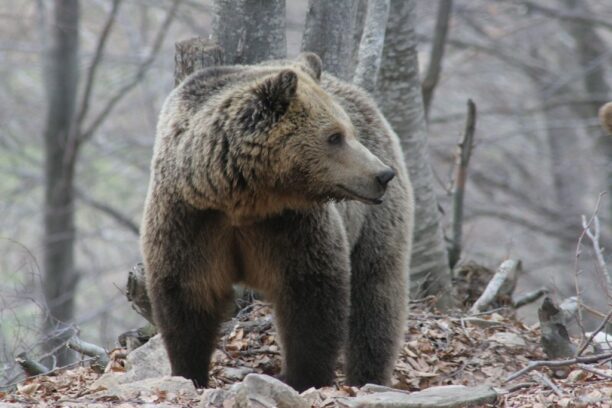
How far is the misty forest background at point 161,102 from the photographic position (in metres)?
15.4

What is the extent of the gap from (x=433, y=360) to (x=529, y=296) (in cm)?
232

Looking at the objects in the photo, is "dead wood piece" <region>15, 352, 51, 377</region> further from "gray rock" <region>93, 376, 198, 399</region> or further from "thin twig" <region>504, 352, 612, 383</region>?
"thin twig" <region>504, 352, 612, 383</region>

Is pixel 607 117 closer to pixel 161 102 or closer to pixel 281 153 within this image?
pixel 281 153

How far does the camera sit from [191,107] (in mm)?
5891

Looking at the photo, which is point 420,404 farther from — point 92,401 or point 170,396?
point 92,401

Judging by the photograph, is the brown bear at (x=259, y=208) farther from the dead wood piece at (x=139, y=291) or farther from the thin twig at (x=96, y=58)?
the thin twig at (x=96, y=58)

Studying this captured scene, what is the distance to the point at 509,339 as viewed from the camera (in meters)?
7.69

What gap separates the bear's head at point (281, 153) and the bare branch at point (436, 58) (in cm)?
643

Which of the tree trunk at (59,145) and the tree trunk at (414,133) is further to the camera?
the tree trunk at (59,145)

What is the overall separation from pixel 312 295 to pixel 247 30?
259 cm

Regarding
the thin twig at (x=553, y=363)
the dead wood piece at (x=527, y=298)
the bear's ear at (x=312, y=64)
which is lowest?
the dead wood piece at (x=527, y=298)

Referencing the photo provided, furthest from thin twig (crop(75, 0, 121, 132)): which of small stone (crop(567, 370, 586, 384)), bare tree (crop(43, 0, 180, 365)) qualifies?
small stone (crop(567, 370, 586, 384))

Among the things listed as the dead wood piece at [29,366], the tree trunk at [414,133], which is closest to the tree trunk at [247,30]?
the tree trunk at [414,133]

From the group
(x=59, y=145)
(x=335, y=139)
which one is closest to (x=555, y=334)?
(x=335, y=139)
